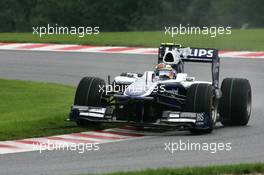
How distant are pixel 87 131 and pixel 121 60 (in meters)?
11.8

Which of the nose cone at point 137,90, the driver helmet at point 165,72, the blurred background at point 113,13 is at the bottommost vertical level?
the nose cone at point 137,90

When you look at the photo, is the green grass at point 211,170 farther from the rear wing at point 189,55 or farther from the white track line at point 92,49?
the white track line at point 92,49

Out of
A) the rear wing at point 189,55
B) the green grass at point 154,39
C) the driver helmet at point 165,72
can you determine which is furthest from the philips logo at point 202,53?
the green grass at point 154,39

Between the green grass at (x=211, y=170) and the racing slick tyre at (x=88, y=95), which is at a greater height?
the racing slick tyre at (x=88, y=95)

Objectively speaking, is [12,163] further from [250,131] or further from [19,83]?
[19,83]

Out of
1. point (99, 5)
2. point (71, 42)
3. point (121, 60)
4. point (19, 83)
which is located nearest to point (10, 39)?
point (71, 42)

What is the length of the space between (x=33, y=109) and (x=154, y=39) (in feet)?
52.1

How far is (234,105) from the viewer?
16562 millimetres

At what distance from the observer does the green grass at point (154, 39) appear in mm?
30516

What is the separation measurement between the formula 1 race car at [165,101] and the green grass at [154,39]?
42.8 feet

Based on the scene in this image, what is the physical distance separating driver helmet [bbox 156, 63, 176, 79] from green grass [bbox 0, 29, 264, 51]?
13509mm

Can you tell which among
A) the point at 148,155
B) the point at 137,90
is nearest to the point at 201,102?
the point at 137,90

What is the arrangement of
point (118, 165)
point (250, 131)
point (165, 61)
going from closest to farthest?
point (118, 165) < point (250, 131) < point (165, 61)

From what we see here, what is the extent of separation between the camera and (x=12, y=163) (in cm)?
1218
